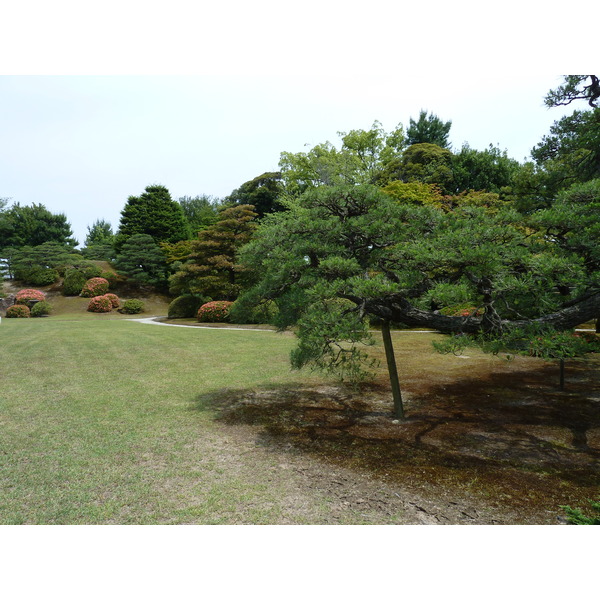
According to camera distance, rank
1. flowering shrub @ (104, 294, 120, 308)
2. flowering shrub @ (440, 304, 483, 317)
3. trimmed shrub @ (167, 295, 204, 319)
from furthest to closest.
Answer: flowering shrub @ (104, 294, 120, 308)
trimmed shrub @ (167, 295, 204, 319)
flowering shrub @ (440, 304, 483, 317)

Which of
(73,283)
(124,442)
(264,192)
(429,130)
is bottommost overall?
(124,442)

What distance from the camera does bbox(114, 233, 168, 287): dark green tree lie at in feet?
96.6

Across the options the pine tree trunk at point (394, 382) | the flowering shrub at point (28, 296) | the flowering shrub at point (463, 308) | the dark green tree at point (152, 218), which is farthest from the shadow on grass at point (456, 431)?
the dark green tree at point (152, 218)

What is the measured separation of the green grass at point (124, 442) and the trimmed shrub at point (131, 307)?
1616cm

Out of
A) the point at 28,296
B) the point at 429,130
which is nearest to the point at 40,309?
the point at 28,296

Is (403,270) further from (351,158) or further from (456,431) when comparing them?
(351,158)

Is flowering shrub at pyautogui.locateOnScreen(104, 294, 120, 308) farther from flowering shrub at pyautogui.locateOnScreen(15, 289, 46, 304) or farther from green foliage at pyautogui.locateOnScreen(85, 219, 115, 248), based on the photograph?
green foliage at pyautogui.locateOnScreen(85, 219, 115, 248)

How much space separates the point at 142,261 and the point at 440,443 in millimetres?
29722

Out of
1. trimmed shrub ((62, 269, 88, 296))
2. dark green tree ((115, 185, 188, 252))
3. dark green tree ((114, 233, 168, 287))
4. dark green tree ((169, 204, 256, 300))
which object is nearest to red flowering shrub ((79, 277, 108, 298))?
trimmed shrub ((62, 269, 88, 296))

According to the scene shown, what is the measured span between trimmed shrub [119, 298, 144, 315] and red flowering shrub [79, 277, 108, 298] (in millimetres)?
2804

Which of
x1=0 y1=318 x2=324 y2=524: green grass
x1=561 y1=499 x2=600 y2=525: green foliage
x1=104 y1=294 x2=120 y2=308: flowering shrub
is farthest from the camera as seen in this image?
x1=104 y1=294 x2=120 y2=308: flowering shrub

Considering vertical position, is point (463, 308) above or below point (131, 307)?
above

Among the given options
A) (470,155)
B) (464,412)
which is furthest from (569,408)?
(470,155)

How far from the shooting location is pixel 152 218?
32812 millimetres
